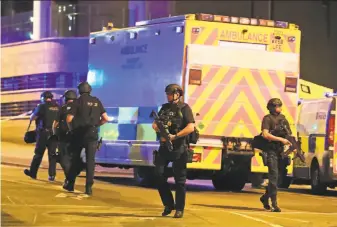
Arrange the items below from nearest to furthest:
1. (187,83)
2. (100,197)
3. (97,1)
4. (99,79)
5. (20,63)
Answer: (100,197) < (187,83) < (99,79) < (20,63) < (97,1)

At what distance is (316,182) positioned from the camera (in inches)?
585

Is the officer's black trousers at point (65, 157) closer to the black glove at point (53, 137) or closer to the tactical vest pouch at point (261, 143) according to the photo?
the black glove at point (53, 137)

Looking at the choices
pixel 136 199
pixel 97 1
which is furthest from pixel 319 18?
pixel 136 199

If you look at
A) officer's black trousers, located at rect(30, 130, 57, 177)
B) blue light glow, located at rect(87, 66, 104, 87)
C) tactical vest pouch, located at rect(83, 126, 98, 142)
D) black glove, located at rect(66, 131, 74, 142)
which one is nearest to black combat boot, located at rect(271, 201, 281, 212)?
tactical vest pouch, located at rect(83, 126, 98, 142)

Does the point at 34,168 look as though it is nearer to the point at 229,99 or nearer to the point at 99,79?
the point at 99,79

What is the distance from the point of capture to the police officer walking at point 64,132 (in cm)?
1169

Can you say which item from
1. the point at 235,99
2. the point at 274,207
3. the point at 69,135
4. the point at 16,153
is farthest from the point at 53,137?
the point at 16,153

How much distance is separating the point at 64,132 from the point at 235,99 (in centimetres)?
320

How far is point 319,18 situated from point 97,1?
9.23 m

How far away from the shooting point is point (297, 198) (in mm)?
13508

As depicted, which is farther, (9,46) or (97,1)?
(97,1)

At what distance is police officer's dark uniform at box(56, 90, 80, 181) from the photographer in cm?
1169

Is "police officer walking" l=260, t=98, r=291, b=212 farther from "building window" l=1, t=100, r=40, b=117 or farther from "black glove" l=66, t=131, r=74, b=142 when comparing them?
"building window" l=1, t=100, r=40, b=117

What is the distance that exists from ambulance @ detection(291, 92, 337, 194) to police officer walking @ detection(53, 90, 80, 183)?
17.8 feet
